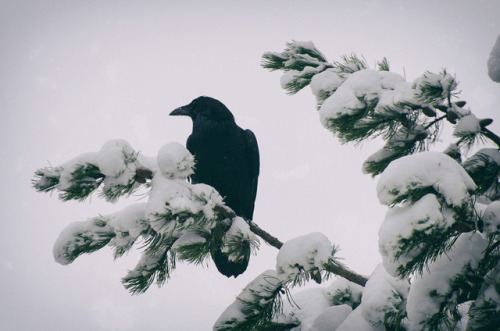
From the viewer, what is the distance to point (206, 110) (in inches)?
172

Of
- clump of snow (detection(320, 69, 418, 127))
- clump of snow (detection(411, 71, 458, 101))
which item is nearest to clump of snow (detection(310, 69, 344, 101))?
clump of snow (detection(320, 69, 418, 127))

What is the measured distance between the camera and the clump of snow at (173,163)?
1229 millimetres

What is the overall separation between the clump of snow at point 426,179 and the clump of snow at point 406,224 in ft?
0.12

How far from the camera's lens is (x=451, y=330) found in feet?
3.11

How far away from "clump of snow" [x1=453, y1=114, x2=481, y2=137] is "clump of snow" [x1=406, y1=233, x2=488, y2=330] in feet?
1.40

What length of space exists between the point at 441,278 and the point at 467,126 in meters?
0.59

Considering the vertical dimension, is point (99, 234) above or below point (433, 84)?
above

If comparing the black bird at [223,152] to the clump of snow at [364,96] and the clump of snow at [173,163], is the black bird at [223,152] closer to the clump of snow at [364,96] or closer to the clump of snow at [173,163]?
the clump of snow at [173,163]

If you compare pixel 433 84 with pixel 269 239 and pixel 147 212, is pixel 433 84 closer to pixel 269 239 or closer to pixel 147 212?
pixel 269 239

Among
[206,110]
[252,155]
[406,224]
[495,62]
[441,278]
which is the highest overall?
[206,110]

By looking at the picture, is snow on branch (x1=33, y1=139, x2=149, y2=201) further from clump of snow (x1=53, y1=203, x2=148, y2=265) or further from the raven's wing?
A: the raven's wing

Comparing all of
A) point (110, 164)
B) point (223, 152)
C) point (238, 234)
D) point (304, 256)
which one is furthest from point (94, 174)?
point (223, 152)

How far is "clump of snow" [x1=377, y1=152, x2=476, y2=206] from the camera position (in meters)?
0.80

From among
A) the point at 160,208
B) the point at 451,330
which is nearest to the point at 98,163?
the point at 160,208
